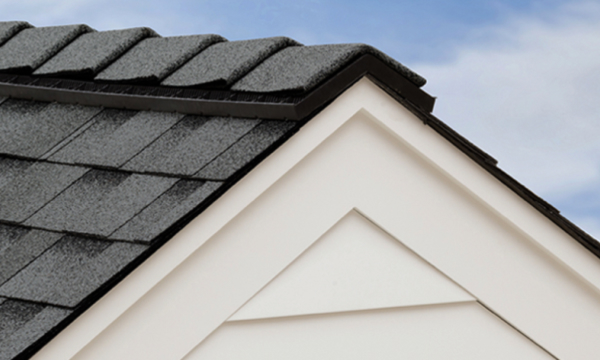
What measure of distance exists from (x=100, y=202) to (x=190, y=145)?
33 cm

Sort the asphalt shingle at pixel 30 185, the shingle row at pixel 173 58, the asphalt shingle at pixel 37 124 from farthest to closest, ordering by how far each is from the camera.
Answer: the asphalt shingle at pixel 37 124, the asphalt shingle at pixel 30 185, the shingle row at pixel 173 58

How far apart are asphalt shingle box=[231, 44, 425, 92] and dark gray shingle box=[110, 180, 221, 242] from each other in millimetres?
399

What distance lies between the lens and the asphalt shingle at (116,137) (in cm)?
212

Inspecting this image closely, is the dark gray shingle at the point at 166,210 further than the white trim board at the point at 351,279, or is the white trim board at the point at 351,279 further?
the white trim board at the point at 351,279

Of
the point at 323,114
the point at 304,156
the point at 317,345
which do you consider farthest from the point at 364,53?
the point at 317,345

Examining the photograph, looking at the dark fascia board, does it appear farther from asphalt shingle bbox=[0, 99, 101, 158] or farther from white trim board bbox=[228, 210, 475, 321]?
white trim board bbox=[228, 210, 475, 321]

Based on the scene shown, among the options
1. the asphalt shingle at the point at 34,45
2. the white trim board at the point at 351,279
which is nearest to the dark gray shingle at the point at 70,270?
the white trim board at the point at 351,279

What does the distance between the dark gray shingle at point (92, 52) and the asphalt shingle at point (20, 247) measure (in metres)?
0.94

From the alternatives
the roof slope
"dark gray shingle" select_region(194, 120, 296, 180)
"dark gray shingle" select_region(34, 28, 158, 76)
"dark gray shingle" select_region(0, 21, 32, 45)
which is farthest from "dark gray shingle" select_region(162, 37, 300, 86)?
"dark gray shingle" select_region(0, 21, 32, 45)

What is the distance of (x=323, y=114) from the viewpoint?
1.79 m

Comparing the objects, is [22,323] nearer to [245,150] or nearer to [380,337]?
[245,150]

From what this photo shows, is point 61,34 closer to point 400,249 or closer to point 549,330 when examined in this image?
point 400,249

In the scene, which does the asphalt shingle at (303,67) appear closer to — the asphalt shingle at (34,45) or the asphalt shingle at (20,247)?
the asphalt shingle at (20,247)

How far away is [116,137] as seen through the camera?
2.24 metres
